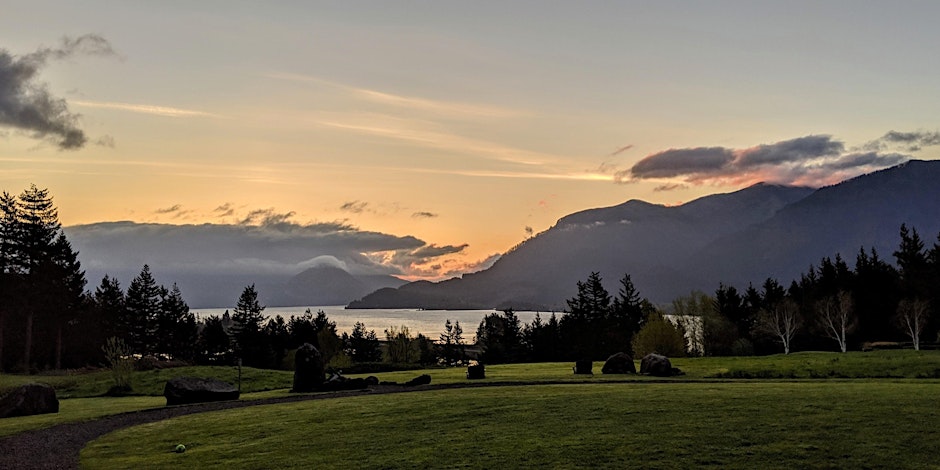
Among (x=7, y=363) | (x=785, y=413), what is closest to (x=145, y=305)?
(x=7, y=363)

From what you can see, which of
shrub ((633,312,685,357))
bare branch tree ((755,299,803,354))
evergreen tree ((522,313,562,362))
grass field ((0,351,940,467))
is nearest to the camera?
grass field ((0,351,940,467))

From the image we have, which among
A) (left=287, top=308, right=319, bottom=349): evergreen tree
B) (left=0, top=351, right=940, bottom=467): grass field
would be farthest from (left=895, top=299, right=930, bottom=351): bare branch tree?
(left=287, top=308, right=319, bottom=349): evergreen tree

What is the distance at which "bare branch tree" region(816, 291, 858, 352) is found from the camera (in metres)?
74.4

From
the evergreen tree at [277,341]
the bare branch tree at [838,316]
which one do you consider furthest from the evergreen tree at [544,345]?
the evergreen tree at [277,341]

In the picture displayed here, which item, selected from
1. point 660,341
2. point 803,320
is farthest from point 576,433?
point 803,320

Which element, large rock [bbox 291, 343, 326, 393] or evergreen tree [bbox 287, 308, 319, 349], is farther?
evergreen tree [bbox 287, 308, 319, 349]

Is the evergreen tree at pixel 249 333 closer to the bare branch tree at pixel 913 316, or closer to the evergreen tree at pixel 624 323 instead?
the evergreen tree at pixel 624 323

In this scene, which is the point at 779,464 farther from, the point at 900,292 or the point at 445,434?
the point at 900,292

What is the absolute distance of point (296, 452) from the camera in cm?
1894

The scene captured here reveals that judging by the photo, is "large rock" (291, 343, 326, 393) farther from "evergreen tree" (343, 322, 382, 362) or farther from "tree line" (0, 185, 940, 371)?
"evergreen tree" (343, 322, 382, 362)

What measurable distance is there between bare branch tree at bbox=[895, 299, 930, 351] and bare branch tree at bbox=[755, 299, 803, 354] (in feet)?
35.5

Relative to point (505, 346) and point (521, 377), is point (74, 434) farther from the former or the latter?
point (505, 346)

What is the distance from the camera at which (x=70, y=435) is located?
Result: 85.1 ft

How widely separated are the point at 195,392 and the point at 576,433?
85.6 feet
